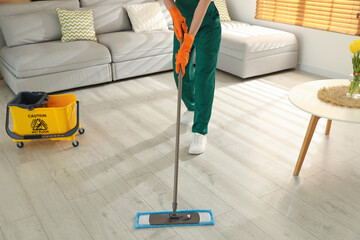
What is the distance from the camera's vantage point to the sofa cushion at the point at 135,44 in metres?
3.54

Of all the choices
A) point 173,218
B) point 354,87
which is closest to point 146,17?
point 354,87

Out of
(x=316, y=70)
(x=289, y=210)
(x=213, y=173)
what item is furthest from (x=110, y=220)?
(x=316, y=70)

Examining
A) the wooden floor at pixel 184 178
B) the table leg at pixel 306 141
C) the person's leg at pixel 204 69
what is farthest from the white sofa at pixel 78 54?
the table leg at pixel 306 141

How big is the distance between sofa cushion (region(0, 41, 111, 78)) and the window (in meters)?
2.09

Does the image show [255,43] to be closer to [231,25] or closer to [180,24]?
[231,25]

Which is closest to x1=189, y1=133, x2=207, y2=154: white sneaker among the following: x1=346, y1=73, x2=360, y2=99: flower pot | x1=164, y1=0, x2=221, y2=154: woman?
A: x1=164, y1=0, x2=221, y2=154: woman

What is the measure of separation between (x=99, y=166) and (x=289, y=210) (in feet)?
3.72

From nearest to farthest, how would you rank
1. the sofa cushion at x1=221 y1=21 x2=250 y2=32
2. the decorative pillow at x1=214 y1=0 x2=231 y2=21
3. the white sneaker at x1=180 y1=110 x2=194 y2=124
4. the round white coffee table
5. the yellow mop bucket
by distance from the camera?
the round white coffee table
the yellow mop bucket
the white sneaker at x1=180 y1=110 x2=194 y2=124
the sofa cushion at x1=221 y1=21 x2=250 y2=32
the decorative pillow at x1=214 y1=0 x2=231 y2=21

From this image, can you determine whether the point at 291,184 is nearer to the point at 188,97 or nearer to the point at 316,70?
the point at 188,97

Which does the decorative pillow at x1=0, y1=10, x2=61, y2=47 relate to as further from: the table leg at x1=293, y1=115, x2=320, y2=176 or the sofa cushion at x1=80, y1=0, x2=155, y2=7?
the table leg at x1=293, y1=115, x2=320, y2=176

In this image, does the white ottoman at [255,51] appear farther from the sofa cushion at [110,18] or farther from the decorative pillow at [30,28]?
the decorative pillow at [30,28]

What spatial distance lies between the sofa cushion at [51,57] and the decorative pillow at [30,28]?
13 centimetres

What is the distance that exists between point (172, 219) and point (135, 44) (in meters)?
2.30

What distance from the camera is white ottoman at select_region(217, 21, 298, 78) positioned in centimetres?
365
